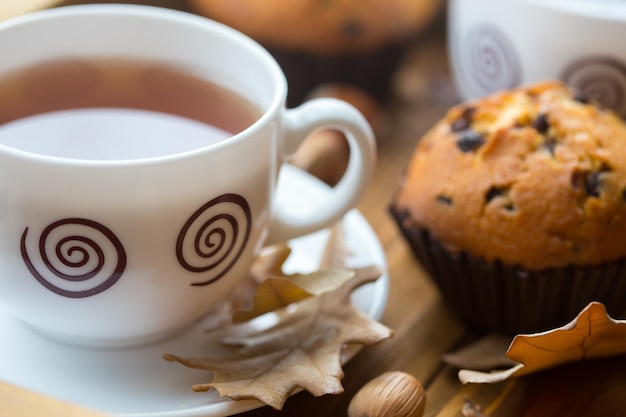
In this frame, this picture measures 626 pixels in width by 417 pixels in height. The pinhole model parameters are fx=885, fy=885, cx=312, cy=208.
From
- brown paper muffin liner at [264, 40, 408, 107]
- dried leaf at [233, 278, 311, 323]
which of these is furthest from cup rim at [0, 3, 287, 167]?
brown paper muffin liner at [264, 40, 408, 107]

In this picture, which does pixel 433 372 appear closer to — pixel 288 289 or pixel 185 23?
pixel 288 289

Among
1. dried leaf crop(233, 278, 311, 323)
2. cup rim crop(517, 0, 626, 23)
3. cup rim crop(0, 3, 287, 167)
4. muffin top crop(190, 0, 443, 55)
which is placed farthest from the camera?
muffin top crop(190, 0, 443, 55)

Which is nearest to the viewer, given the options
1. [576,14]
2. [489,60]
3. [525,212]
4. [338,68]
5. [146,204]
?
[146,204]

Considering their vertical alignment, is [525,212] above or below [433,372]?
above

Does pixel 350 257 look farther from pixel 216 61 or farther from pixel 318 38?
pixel 318 38

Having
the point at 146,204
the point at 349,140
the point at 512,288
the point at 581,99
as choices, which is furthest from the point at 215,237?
the point at 581,99

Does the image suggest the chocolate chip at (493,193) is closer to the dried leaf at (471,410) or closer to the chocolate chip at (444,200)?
the chocolate chip at (444,200)

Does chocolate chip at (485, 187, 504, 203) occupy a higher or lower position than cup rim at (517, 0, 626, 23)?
lower

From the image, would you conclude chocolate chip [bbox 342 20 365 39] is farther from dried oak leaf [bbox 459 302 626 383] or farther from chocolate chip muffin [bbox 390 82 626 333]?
dried oak leaf [bbox 459 302 626 383]

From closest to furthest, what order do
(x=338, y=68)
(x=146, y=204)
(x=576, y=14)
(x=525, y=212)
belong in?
(x=146, y=204)
(x=525, y=212)
(x=576, y=14)
(x=338, y=68)
